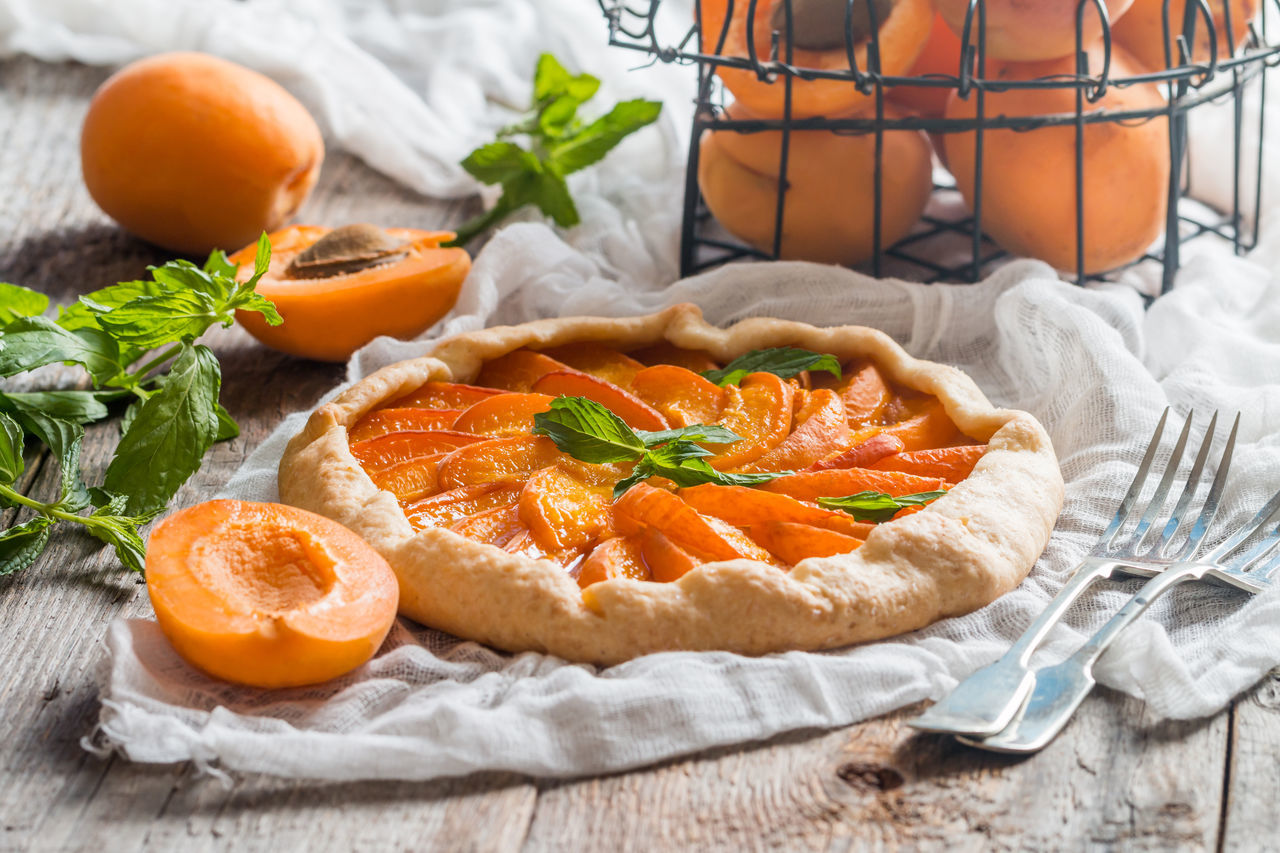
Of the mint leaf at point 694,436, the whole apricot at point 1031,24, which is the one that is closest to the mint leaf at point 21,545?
the mint leaf at point 694,436

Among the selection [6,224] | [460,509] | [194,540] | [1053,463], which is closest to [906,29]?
[1053,463]

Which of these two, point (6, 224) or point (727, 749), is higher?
point (727, 749)

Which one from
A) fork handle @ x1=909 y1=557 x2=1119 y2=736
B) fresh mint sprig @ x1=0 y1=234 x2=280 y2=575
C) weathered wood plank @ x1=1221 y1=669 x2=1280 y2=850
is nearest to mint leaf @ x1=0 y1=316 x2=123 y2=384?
fresh mint sprig @ x1=0 y1=234 x2=280 y2=575

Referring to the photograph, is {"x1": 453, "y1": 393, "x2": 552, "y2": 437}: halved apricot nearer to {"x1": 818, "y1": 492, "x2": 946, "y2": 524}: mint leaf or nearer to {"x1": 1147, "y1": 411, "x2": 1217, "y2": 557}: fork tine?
{"x1": 818, "y1": 492, "x2": 946, "y2": 524}: mint leaf

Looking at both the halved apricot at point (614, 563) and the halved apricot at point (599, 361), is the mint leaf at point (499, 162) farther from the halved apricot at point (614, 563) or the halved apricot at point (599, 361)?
the halved apricot at point (614, 563)

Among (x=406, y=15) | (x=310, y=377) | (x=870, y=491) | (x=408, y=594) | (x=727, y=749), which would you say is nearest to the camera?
(x=727, y=749)

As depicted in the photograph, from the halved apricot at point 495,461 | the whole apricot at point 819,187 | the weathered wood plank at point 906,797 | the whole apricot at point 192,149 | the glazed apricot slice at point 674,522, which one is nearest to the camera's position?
the weathered wood plank at point 906,797

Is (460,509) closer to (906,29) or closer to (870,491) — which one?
(870,491)
